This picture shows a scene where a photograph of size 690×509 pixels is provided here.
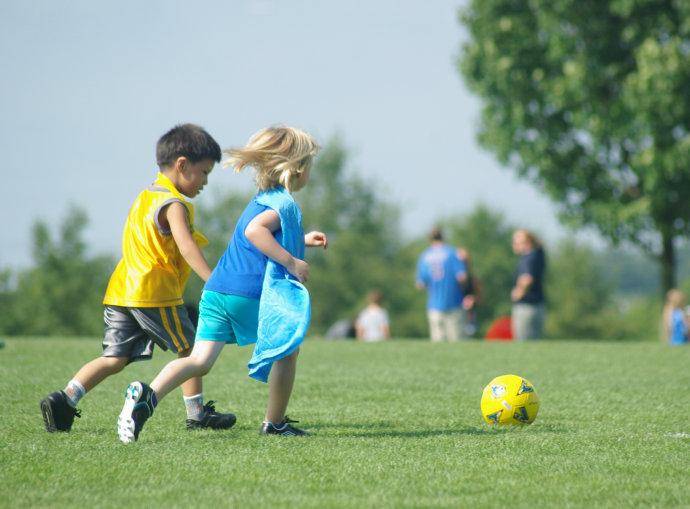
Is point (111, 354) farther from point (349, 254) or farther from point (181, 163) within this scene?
point (349, 254)

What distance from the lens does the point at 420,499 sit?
13.7 ft

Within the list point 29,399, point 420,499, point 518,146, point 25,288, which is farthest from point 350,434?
point 25,288

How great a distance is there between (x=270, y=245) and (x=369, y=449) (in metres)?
1.26

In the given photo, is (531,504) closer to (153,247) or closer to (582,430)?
(582,430)

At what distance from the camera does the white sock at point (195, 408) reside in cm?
634

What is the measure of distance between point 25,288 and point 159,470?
210 ft

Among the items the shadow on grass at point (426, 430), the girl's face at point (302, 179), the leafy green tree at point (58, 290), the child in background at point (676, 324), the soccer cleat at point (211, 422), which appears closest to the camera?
the girl's face at point (302, 179)

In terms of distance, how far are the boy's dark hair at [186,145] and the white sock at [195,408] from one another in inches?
59.0


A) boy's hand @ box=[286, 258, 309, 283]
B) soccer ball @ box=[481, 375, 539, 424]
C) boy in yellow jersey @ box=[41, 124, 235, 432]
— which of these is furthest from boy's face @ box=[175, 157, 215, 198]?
soccer ball @ box=[481, 375, 539, 424]

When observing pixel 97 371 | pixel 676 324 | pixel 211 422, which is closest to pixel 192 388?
pixel 211 422

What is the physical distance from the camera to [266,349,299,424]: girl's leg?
5.83 meters

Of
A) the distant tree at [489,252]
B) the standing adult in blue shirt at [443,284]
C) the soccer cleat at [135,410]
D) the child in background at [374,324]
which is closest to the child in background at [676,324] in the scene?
the standing adult in blue shirt at [443,284]

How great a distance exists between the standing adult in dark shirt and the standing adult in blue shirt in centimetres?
102

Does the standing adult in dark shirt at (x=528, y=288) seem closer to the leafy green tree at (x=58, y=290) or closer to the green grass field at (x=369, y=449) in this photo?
the green grass field at (x=369, y=449)
